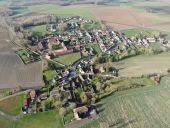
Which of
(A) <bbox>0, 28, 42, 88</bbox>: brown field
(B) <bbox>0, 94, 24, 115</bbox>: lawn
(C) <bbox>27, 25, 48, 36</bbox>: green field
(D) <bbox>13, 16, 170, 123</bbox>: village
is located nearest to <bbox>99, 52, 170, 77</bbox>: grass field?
(D) <bbox>13, 16, 170, 123</bbox>: village

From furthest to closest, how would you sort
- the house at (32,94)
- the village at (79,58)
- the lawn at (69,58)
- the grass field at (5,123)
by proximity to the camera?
the lawn at (69,58) < the house at (32,94) < the village at (79,58) < the grass field at (5,123)

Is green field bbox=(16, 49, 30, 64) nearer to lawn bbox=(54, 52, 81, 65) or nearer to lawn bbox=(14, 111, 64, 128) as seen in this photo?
lawn bbox=(54, 52, 81, 65)

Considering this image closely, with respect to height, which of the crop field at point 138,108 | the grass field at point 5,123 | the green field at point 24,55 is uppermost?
the green field at point 24,55

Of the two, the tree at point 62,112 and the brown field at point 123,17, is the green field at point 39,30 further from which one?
the tree at point 62,112

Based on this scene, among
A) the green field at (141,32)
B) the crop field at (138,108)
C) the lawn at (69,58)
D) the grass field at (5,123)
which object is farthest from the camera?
the green field at (141,32)

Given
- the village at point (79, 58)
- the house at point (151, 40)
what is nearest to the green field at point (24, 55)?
the village at point (79, 58)

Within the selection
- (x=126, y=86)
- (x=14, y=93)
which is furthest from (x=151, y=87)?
(x=14, y=93)

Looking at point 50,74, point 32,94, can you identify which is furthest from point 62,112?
point 50,74
